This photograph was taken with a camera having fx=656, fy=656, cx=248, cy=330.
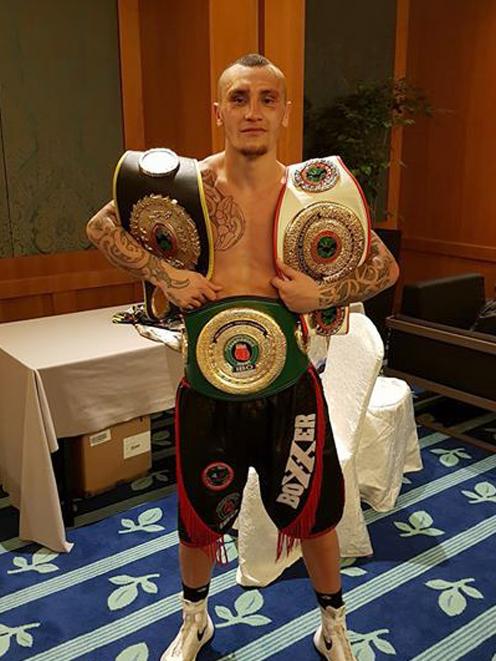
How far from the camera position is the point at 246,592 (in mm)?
2031

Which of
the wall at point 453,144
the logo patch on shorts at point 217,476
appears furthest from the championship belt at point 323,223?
the wall at point 453,144

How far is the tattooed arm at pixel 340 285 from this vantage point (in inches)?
58.1

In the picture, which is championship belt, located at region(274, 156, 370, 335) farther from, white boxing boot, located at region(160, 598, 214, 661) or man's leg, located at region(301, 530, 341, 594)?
white boxing boot, located at region(160, 598, 214, 661)

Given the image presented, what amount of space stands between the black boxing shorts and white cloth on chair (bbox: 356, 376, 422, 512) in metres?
0.83

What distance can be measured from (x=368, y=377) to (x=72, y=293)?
1772 millimetres

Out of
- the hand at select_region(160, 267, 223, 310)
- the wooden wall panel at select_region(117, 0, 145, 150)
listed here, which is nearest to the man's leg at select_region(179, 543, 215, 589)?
the hand at select_region(160, 267, 223, 310)

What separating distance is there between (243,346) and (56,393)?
102 cm

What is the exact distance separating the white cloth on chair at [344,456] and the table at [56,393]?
0.63m

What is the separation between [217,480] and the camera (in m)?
1.59

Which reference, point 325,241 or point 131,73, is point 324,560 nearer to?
point 325,241

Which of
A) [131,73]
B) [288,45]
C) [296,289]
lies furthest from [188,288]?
[288,45]

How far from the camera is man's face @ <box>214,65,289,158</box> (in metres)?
1.39

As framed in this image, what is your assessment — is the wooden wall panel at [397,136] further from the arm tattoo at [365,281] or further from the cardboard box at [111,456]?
the arm tattoo at [365,281]

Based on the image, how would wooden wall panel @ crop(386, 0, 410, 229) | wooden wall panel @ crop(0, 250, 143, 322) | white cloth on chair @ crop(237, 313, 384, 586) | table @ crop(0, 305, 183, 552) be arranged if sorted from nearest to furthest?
Answer: white cloth on chair @ crop(237, 313, 384, 586) → table @ crop(0, 305, 183, 552) → wooden wall panel @ crop(0, 250, 143, 322) → wooden wall panel @ crop(386, 0, 410, 229)
